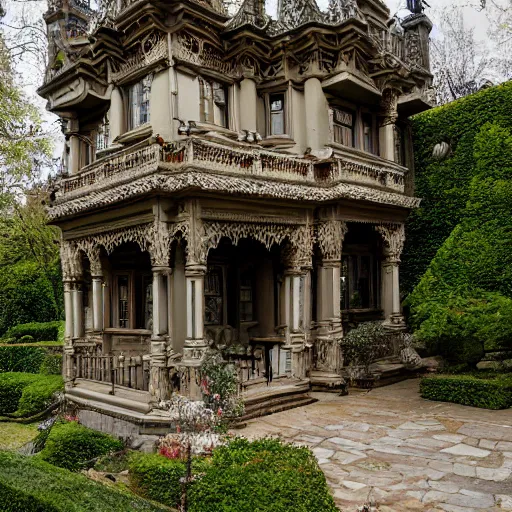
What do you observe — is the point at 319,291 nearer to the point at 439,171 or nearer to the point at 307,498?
the point at 439,171

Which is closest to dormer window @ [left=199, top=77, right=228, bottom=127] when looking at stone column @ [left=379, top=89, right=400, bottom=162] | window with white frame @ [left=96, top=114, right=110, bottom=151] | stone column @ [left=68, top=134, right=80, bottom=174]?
window with white frame @ [left=96, top=114, right=110, bottom=151]

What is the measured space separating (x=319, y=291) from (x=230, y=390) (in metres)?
4.90

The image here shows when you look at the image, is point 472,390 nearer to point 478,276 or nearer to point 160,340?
point 478,276

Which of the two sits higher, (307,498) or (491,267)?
(491,267)

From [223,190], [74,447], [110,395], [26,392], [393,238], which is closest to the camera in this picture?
[74,447]

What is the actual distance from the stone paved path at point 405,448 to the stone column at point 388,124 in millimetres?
8339

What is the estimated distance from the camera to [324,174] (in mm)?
14461

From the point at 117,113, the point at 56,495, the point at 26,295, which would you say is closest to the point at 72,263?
the point at 117,113

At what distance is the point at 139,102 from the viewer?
14891mm

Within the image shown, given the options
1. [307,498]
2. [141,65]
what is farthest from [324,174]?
[307,498]

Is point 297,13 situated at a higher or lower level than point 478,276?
higher

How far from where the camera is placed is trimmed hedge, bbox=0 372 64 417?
15.8 metres

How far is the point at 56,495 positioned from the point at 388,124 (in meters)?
15.4

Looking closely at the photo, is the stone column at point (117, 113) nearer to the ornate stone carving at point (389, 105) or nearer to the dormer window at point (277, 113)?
the dormer window at point (277, 113)
